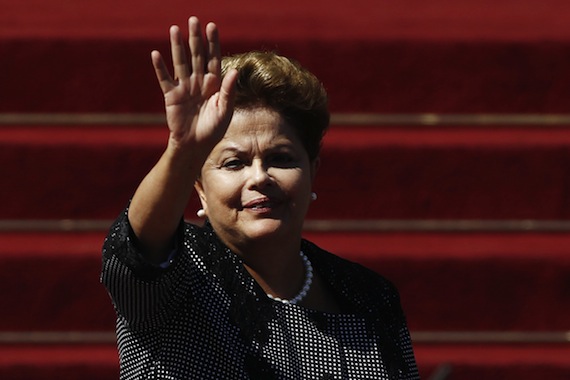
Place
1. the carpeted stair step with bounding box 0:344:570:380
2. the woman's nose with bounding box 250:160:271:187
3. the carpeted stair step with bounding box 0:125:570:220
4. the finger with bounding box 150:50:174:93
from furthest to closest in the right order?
the carpeted stair step with bounding box 0:125:570:220 < the carpeted stair step with bounding box 0:344:570:380 < the woman's nose with bounding box 250:160:271:187 < the finger with bounding box 150:50:174:93

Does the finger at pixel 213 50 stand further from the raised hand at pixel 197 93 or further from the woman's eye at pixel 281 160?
the woman's eye at pixel 281 160

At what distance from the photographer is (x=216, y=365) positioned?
1.48 metres

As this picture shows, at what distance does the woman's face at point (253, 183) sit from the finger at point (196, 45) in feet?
0.86

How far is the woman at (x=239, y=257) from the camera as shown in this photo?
1334mm

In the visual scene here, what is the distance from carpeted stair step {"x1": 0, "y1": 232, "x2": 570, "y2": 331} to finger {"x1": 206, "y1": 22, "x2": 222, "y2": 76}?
56.2 inches

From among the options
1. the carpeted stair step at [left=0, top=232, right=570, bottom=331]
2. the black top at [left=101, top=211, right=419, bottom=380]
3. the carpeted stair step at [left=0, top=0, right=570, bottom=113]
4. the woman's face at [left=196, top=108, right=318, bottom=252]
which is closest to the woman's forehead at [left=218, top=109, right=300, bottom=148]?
the woman's face at [left=196, top=108, right=318, bottom=252]

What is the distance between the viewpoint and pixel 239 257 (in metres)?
1.63

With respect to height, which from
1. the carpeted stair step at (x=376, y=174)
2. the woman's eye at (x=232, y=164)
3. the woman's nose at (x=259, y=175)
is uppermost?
the woman's eye at (x=232, y=164)

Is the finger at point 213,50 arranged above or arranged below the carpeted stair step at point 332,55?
above

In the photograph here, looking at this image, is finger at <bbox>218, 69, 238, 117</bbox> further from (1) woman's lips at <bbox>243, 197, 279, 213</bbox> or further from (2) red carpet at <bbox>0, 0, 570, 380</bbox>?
(2) red carpet at <bbox>0, 0, 570, 380</bbox>

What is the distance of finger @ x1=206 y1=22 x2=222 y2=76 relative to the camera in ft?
4.34

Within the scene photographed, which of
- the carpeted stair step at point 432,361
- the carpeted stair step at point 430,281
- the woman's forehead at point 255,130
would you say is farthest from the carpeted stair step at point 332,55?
the woman's forehead at point 255,130

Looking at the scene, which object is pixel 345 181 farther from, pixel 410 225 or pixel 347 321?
pixel 347 321

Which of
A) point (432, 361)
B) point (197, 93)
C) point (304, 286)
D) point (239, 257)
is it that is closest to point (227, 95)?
point (197, 93)
